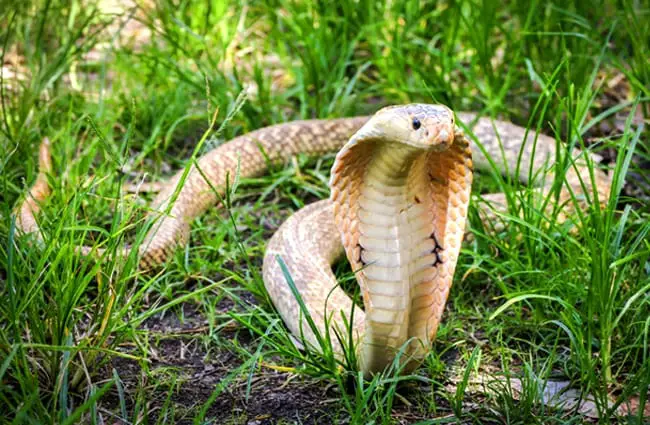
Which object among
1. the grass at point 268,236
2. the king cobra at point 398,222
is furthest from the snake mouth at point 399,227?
the grass at point 268,236

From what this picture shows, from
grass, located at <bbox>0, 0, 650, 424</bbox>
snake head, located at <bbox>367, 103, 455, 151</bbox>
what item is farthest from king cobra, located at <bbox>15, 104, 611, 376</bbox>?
grass, located at <bbox>0, 0, 650, 424</bbox>

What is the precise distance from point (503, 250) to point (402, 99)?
1.97 metres

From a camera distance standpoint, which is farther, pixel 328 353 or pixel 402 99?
pixel 402 99

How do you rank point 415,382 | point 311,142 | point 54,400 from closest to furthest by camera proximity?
point 54,400 → point 415,382 → point 311,142

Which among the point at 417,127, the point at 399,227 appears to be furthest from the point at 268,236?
the point at 417,127

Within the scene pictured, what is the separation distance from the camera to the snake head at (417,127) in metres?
2.75

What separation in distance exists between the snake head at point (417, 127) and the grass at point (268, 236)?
580mm

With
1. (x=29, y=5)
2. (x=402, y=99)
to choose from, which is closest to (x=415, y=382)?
(x=402, y=99)

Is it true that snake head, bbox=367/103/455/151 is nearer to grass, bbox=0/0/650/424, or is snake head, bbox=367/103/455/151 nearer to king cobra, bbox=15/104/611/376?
king cobra, bbox=15/104/611/376

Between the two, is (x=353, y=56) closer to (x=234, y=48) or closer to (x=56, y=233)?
(x=234, y=48)

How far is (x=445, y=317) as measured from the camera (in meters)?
3.98

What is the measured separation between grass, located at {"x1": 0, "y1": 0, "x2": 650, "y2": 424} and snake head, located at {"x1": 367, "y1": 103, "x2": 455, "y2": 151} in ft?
1.90

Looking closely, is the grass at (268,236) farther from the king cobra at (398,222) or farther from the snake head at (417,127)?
the snake head at (417,127)

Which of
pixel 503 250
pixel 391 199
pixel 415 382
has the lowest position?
pixel 415 382
